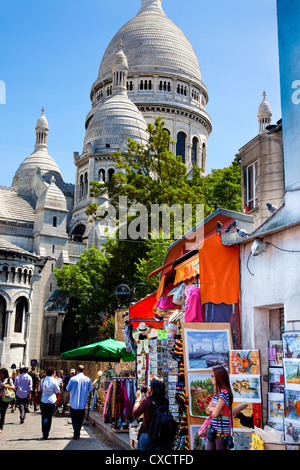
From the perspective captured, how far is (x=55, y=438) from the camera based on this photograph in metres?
12.0

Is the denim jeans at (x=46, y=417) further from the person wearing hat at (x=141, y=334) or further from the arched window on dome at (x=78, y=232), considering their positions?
the arched window on dome at (x=78, y=232)

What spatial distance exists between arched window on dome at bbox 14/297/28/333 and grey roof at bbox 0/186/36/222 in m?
11.2

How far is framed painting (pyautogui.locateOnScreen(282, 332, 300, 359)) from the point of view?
22.6 ft

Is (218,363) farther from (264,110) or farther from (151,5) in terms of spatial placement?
(151,5)

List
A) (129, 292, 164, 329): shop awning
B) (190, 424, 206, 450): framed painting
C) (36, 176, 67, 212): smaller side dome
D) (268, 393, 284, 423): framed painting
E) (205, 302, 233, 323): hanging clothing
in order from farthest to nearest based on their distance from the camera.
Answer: (36, 176, 67, 212): smaller side dome < (129, 292, 164, 329): shop awning < (205, 302, 233, 323): hanging clothing < (190, 424, 206, 450): framed painting < (268, 393, 284, 423): framed painting

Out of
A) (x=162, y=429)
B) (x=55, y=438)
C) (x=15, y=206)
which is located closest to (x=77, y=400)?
(x=55, y=438)

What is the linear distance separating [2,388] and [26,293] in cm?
2944

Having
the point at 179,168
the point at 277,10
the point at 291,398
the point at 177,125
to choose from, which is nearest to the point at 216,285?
the point at 291,398

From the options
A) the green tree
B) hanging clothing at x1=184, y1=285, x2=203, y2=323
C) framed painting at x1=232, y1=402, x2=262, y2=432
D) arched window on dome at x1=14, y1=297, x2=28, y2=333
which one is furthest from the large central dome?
framed painting at x1=232, y1=402, x2=262, y2=432

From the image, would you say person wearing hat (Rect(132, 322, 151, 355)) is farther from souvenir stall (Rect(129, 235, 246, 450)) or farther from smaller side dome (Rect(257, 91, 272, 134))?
smaller side dome (Rect(257, 91, 272, 134))

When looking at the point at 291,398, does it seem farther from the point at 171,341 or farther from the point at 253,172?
the point at 253,172

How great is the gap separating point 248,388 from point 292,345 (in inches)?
47.6

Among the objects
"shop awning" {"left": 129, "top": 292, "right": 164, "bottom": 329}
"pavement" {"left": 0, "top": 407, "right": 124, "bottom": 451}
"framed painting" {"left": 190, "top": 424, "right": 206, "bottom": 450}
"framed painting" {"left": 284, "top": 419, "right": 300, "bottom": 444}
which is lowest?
"pavement" {"left": 0, "top": 407, "right": 124, "bottom": 451}

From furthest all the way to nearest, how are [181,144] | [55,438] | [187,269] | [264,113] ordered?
1. [181,144]
2. [264,113]
3. [55,438]
4. [187,269]
